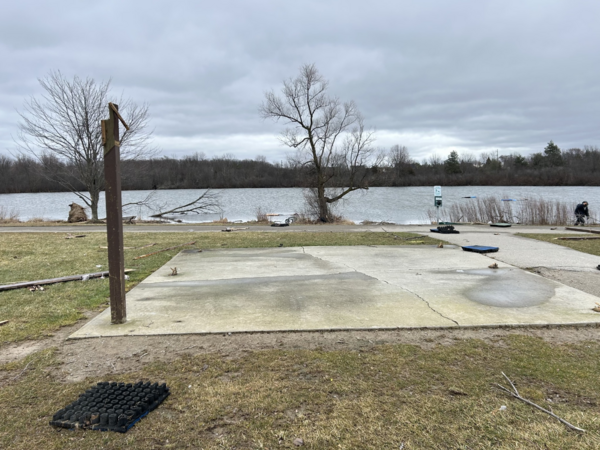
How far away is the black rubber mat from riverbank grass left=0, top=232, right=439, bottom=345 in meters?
1.75

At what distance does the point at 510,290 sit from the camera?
18.0ft

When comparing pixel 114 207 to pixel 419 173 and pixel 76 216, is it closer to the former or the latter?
pixel 76 216

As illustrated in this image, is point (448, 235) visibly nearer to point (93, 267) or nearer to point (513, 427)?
point (93, 267)

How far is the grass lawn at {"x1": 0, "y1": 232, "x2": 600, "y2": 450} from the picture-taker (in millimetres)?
2229

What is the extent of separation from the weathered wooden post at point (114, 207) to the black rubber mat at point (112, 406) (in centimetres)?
148

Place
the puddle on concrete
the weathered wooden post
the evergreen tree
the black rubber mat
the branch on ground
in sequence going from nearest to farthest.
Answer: the black rubber mat < the weathered wooden post < the puddle on concrete < the branch on ground < the evergreen tree

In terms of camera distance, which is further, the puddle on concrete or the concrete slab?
the puddle on concrete

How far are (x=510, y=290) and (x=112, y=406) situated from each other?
5080mm

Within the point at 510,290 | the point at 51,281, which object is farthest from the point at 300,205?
the point at 510,290

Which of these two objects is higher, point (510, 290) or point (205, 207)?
point (205, 207)

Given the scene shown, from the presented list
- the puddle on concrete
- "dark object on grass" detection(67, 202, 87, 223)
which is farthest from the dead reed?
"dark object on grass" detection(67, 202, 87, 223)

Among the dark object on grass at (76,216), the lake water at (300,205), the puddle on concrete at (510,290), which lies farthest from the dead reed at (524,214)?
the dark object on grass at (76,216)

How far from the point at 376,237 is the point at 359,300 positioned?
774 cm

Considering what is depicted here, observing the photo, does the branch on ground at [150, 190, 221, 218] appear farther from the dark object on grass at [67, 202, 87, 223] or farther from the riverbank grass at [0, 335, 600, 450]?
the riverbank grass at [0, 335, 600, 450]
